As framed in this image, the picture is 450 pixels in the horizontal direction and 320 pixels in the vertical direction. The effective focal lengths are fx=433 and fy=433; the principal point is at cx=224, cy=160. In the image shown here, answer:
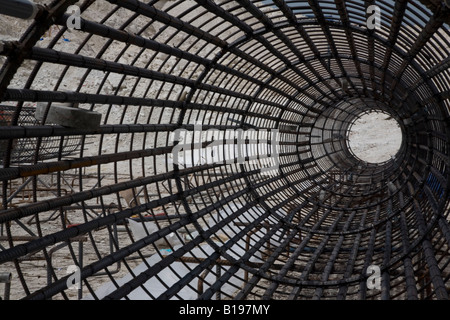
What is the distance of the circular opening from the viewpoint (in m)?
28.5

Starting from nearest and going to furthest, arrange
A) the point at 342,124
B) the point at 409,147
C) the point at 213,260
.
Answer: the point at 213,260
the point at 409,147
the point at 342,124

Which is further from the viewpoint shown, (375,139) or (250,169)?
(375,139)

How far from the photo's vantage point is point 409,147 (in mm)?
12344

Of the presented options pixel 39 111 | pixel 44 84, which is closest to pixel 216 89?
pixel 39 111

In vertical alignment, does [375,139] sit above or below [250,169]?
above

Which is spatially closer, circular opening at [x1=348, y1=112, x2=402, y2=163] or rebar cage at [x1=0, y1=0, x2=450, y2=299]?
rebar cage at [x1=0, y1=0, x2=450, y2=299]

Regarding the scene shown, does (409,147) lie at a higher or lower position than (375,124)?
lower

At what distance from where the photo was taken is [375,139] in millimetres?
29906

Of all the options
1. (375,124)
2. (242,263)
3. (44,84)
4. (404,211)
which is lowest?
(242,263)

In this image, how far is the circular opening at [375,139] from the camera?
28516mm

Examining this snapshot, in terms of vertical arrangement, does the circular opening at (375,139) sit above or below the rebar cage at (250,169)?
above

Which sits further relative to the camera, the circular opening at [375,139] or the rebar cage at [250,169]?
the circular opening at [375,139]

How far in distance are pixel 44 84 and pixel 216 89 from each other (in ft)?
80.7
